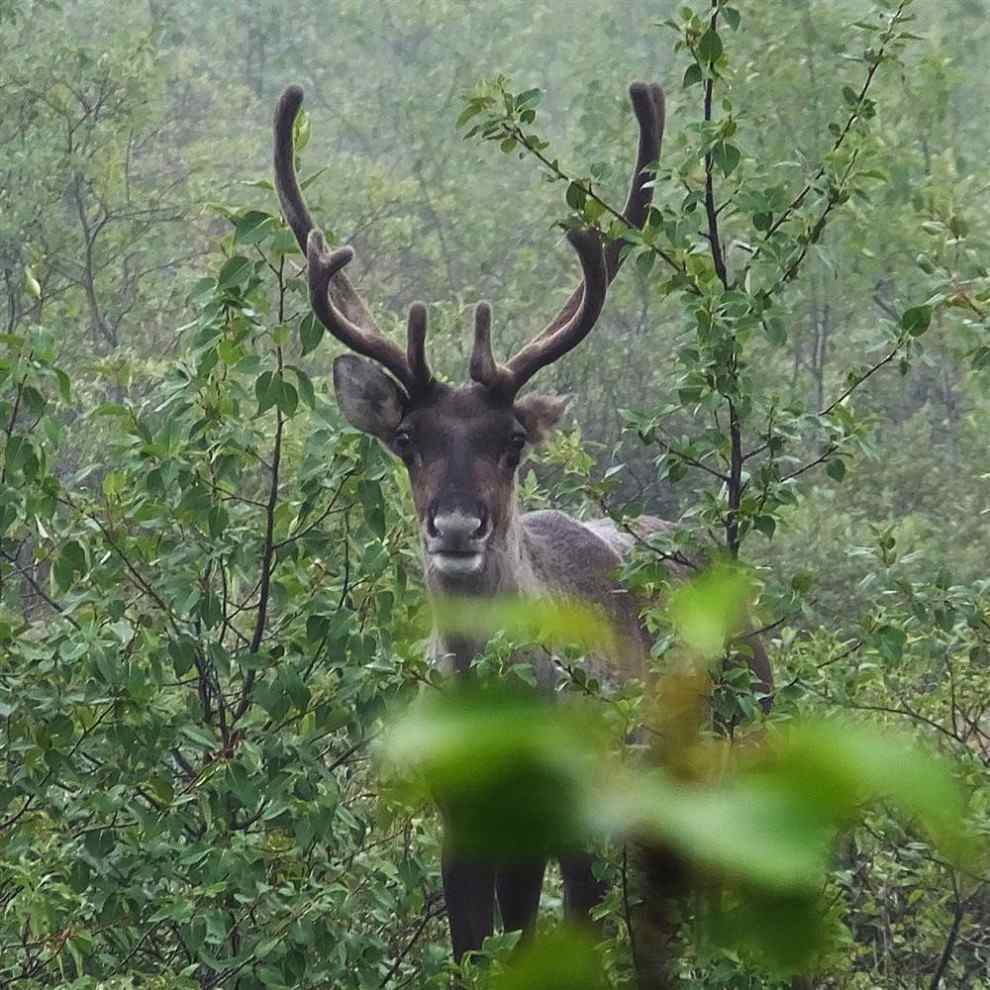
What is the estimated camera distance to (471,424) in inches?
242

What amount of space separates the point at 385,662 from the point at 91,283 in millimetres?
13678

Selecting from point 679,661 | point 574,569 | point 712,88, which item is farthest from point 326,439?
point 679,661

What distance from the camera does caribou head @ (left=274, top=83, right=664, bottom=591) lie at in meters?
5.81

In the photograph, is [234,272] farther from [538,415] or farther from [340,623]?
[538,415]

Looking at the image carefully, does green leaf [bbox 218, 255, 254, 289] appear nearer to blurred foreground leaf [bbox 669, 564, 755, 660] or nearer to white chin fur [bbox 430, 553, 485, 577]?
white chin fur [bbox 430, 553, 485, 577]

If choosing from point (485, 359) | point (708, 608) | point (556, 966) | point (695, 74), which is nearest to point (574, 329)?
point (485, 359)

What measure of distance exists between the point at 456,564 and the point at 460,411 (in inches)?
27.0

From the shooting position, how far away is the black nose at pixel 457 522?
571 cm

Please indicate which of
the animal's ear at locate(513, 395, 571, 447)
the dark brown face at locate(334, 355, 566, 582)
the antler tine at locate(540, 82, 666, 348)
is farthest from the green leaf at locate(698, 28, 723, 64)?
the animal's ear at locate(513, 395, 571, 447)

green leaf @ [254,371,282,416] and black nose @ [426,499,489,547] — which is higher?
green leaf @ [254,371,282,416]

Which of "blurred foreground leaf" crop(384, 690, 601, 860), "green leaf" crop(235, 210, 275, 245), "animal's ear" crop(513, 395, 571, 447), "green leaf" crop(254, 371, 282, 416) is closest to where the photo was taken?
"blurred foreground leaf" crop(384, 690, 601, 860)

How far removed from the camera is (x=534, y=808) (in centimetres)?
116

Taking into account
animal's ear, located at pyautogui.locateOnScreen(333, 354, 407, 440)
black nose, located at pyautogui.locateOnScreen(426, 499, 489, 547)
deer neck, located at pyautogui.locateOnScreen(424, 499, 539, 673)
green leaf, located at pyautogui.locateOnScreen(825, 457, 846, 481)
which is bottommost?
deer neck, located at pyautogui.locateOnScreen(424, 499, 539, 673)

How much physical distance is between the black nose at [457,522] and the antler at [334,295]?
59 cm
